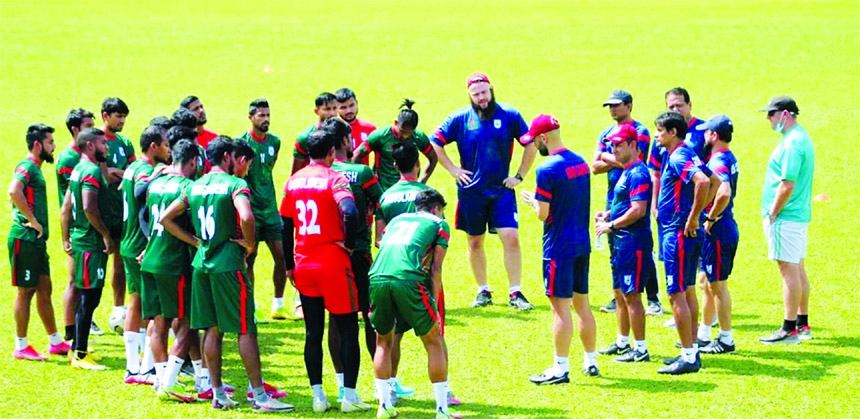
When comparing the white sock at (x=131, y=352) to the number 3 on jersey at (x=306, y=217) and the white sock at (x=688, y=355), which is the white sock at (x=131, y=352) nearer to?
the number 3 on jersey at (x=306, y=217)

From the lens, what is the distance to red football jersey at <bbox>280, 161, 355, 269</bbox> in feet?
32.7

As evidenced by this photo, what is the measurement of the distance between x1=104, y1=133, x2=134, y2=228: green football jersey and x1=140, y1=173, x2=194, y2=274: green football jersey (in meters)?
1.69

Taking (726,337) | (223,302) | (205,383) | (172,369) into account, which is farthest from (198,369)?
(726,337)

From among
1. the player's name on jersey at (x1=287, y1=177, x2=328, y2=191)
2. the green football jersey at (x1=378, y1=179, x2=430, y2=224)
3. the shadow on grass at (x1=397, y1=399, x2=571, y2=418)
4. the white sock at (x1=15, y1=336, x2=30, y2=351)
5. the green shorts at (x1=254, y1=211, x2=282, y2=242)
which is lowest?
the shadow on grass at (x1=397, y1=399, x2=571, y2=418)

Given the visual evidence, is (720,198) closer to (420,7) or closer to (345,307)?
(345,307)

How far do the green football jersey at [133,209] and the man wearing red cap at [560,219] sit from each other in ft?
11.5

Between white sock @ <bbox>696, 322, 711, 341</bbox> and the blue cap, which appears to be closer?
the blue cap

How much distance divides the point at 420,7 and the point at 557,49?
1079 centimetres

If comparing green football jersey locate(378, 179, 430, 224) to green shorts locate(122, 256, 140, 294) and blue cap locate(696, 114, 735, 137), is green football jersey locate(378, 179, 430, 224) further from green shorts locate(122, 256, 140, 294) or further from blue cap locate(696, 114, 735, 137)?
blue cap locate(696, 114, 735, 137)

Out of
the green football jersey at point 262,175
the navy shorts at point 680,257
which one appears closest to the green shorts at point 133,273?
the green football jersey at point 262,175

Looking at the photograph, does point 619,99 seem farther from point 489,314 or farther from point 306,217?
point 306,217

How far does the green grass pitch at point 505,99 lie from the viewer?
10.9 meters

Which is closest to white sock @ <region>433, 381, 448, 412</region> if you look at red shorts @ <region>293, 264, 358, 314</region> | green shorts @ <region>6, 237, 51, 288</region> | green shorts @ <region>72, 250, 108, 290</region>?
red shorts @ <region>293, 264, 358, 314</region>

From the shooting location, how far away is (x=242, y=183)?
390 inches
